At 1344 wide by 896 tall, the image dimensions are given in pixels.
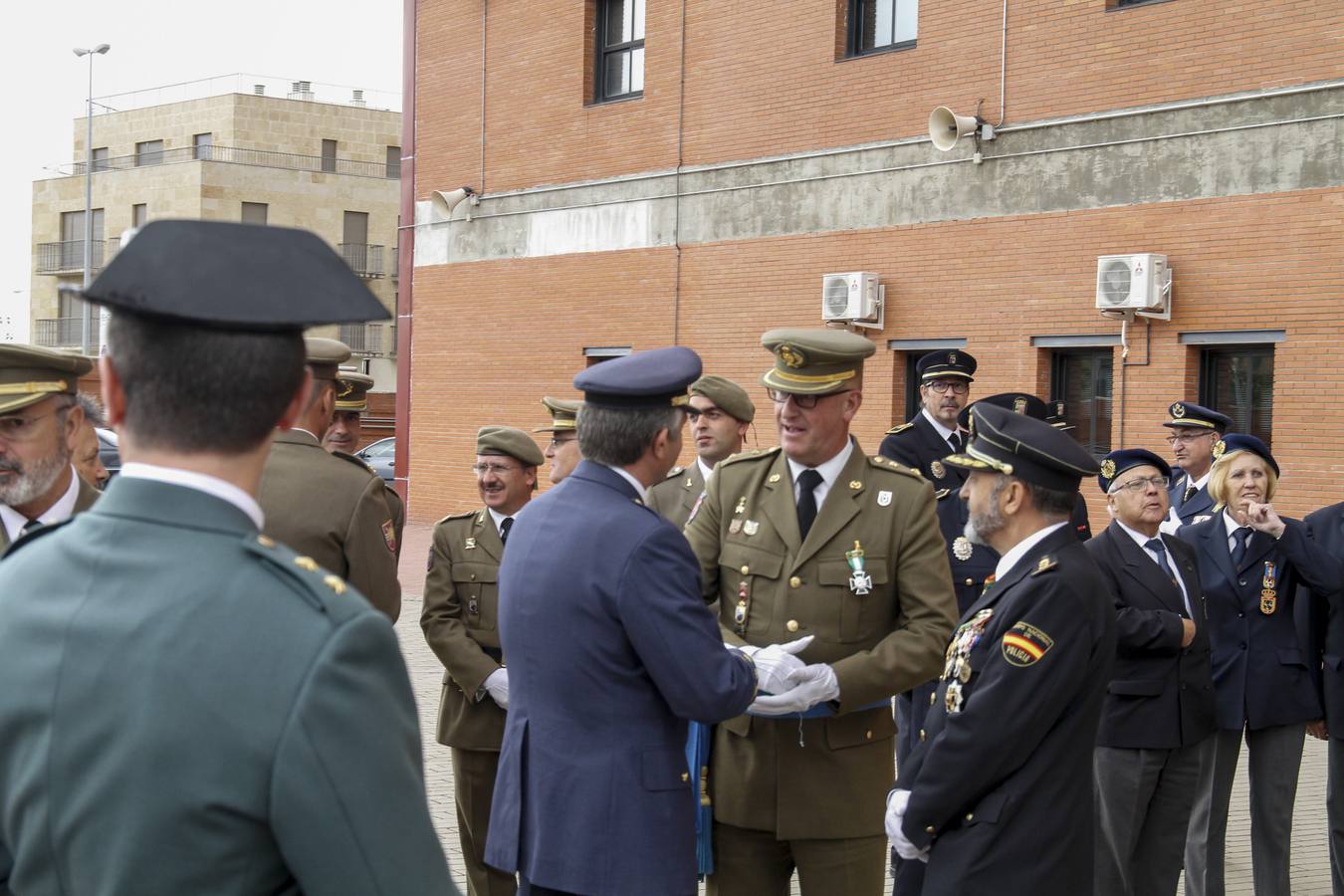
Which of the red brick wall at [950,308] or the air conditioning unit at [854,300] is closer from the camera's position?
the red brick wall at [950,308]

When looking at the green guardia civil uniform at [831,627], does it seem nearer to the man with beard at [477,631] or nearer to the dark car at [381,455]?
the man with beard at [477,631]

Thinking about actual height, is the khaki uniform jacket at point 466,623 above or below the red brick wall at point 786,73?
below

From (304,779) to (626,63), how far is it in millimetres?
19097

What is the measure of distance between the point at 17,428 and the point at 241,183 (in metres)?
52.8

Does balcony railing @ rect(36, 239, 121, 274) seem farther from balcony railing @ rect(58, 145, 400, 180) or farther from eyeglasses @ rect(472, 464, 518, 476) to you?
eyeglasses @ rect(472, 464, 518, 476)

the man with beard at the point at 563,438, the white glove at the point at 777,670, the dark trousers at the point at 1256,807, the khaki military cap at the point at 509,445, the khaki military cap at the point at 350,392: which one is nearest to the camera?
the white glove at the point at 777,670

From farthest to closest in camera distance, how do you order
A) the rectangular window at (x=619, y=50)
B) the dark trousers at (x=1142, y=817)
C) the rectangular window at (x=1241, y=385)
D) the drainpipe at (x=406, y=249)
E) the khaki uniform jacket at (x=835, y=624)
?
the drainpipe at (x=406, y=249)
the rectangular window at (x=619, y=50)
the rectangular window at (x=1241, y=385)
the dark trousers at (x=1142, y=817)
the khaki uniform jacket at (x=835, y=624)

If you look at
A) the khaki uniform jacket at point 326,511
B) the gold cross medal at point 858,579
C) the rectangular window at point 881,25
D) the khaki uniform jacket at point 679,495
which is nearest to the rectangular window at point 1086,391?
the rectangular window at point 881,25

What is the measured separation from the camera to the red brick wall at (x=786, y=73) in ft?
42.8

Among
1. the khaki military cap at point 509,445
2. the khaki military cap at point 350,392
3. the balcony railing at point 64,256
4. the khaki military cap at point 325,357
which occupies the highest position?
the balcony railing at point 64,256

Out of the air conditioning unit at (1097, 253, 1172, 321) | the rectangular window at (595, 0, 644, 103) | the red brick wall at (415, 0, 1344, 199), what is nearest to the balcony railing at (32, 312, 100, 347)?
the red brick wall at (415, 0, 1344, 199)

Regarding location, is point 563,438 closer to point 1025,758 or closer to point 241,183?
point 1025,758

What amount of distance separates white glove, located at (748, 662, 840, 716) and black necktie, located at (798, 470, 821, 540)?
0.61m

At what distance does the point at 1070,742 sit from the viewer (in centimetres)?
378
